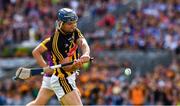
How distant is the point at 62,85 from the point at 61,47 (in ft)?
2.31

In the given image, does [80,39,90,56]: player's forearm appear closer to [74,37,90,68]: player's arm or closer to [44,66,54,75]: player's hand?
[74,37,90,68]: player's arm

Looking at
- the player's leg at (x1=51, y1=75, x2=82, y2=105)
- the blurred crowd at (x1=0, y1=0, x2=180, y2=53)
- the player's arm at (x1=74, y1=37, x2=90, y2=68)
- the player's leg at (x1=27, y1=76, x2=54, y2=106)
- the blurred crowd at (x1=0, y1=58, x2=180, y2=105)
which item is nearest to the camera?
the player's arm at (x1=74, y1=37, x2=90, y2=68)

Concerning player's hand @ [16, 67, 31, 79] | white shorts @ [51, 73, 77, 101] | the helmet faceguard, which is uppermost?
the helmet faceguard

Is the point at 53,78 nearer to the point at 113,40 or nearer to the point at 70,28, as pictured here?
the point at 70,28

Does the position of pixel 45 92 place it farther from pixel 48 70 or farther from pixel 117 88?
pixel 117 88

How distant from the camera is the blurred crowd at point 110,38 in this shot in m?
22.8

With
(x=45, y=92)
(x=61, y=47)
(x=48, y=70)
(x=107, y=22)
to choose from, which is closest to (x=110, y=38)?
(x=107, y=22)

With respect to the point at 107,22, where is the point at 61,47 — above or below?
above

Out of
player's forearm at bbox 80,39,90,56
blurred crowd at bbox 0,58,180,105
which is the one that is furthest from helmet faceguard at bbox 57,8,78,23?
blurred crowd at bbox 0,58,180,105

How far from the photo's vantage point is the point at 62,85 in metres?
13.9

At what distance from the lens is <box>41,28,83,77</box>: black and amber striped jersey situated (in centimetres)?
1386

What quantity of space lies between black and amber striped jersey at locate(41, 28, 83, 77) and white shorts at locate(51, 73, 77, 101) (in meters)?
0.09

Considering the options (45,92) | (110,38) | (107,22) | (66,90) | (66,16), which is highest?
(66,16)

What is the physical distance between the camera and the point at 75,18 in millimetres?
13578
